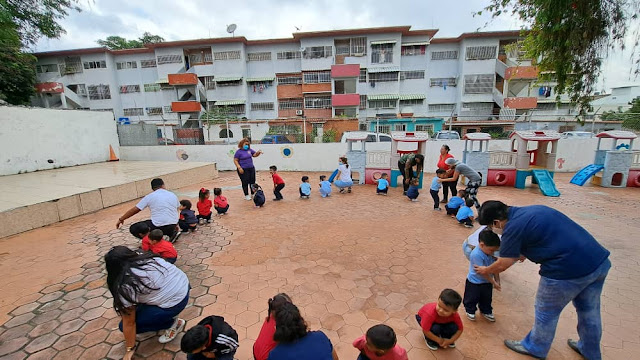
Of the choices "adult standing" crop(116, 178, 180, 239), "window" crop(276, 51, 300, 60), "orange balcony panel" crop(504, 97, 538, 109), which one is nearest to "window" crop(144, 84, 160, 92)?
"window" crop(276, 51, 300, 60)

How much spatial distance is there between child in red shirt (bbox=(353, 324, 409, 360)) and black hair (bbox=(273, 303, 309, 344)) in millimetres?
484

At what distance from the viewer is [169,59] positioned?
2694cm

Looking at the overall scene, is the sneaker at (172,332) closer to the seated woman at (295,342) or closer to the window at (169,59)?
the seated woman at (295,342)

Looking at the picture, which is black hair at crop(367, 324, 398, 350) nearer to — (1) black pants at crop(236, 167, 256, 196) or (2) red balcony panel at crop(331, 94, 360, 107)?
(1) black pants at crop(236, 167, 256, 196)

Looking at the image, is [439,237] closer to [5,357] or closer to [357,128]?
[5,357]

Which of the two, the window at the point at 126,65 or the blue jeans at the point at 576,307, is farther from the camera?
the window at the point at 126,65

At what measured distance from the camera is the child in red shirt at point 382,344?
1.82 metres

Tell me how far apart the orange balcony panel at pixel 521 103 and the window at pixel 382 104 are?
387 inches

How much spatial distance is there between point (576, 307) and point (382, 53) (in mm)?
26670

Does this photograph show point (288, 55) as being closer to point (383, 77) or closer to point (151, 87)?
point (383, 77)

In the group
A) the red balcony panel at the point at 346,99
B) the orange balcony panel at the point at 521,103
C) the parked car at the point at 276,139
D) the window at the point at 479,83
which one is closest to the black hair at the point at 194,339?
the parked car at the point at 276,139

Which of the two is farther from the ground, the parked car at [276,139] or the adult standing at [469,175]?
the parked car at [276,139]

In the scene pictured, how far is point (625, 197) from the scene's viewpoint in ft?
24.4

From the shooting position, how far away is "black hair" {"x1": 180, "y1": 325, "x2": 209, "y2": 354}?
189cm
